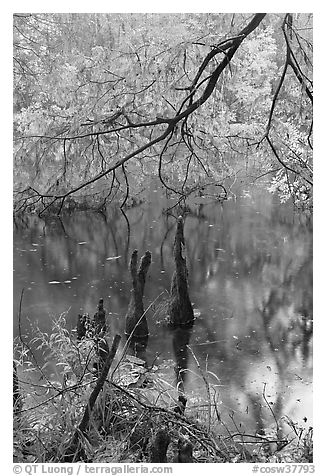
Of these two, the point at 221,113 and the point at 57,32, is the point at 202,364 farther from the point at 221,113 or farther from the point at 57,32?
the point at 57,32

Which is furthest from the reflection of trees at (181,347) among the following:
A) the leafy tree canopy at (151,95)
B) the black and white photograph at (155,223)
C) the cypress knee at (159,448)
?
the cypress knee at (159,448)

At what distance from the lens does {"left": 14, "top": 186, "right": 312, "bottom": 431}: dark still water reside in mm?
4668

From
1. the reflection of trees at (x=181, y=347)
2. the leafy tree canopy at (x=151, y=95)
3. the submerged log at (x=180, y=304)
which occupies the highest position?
the leafy tree canopy at (x=151, y=95)

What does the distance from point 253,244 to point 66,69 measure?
5136 mm

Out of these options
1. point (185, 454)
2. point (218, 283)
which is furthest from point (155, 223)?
point (185, 454)

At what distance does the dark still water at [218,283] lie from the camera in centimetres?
467

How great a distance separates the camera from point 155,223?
672 centimetres

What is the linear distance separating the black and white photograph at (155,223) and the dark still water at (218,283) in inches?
1.2

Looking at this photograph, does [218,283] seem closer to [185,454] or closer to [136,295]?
[136,295]

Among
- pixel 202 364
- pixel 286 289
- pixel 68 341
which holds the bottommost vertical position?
pixel 202 364

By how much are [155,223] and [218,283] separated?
1212mm

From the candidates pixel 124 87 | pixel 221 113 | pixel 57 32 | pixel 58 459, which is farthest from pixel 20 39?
pixel 58 459

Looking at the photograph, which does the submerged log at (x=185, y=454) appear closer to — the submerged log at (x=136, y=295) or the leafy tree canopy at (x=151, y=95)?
the leafy tree canopy at (x=151, y=95)
